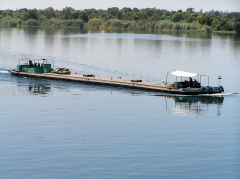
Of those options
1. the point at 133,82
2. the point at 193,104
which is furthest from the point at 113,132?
the point at 133,82

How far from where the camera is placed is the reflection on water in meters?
Answer: 58.0

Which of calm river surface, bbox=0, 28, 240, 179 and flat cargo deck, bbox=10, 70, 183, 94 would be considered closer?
calm river surface, bbox=0, 28, 240, 179

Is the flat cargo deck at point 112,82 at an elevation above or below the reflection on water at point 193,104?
above

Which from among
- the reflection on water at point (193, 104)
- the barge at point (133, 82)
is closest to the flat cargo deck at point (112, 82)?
the barge at point (133, 82)

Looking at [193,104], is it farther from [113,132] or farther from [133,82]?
[113,132]

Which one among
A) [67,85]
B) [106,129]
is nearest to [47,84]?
[67,85]

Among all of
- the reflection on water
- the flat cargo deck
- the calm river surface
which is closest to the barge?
the flat cargo deck

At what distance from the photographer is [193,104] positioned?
62.1 meters

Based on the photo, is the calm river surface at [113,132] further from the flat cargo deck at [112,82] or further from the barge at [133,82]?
the flat cargo deck at [112,82]

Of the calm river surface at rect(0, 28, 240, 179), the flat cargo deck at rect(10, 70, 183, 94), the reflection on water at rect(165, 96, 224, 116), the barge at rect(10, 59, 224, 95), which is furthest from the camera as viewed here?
the flat cargo deck at rect(10, 70, 183, 94)

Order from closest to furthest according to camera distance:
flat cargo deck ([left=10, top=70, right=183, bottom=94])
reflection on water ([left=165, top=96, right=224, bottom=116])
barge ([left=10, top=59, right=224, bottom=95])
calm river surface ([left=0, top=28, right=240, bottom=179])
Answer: calm river surface ([left=0, top=28, right=240, bottom=179]) → reflection on water ([left=165, top=96, right=224, bottom=116]) → barge ([left=10, top=59, right=224, bottom=95]) → flat cargo deck ([left=10, top=70, right=183, bottom=94])

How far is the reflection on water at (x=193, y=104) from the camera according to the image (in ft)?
190

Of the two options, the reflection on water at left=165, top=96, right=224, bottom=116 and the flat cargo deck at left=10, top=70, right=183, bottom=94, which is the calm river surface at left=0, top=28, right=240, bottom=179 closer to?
the reflection on water at left=165, top=96, right=224, bottom=116

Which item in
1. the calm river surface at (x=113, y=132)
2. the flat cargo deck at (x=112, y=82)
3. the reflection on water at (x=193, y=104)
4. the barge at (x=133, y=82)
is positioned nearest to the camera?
the calm river surface at (x=113, y=132)
